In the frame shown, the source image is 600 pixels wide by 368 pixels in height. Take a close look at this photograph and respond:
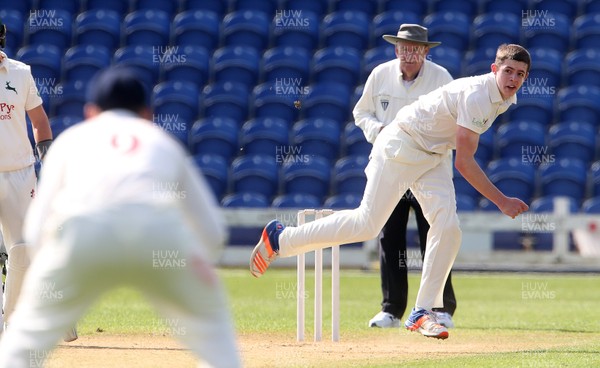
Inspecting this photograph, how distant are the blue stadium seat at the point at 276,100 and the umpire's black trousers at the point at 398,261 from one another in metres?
8.63

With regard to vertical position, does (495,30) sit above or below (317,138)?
above

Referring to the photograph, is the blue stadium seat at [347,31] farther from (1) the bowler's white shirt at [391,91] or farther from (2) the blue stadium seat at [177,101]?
(1) the bowler's white shirt at [391,91]

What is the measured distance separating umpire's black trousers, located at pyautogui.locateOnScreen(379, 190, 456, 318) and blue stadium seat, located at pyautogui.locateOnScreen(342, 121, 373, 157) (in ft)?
25.4

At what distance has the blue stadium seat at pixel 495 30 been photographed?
62.1 feet

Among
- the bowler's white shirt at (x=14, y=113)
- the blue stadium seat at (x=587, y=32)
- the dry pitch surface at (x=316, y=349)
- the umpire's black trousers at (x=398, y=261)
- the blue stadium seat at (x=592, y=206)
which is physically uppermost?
the blue stadium seat at (x=587, y=32)

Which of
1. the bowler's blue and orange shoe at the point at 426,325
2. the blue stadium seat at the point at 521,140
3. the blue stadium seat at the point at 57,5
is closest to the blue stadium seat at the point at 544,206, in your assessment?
the blue stadium seat at the point at 521,140

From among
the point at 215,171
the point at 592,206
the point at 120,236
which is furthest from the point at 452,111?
the point at 215,171

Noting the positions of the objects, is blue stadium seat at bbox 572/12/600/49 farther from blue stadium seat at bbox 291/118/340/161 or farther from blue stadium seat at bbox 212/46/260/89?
blue stadium seat at bbox 212/46/260/89

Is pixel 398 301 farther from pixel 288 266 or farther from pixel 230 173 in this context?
pixel 230 173

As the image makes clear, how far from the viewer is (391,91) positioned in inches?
376

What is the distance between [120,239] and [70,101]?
1480 cm

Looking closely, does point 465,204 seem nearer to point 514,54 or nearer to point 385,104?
point 385,104

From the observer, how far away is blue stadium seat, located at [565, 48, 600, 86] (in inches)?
A: 734

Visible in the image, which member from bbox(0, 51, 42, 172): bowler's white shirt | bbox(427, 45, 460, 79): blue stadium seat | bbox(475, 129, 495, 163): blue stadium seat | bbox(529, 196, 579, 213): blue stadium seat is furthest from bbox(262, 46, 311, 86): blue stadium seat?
bbox(0, 51, 42, 172): bowler's white shirt
